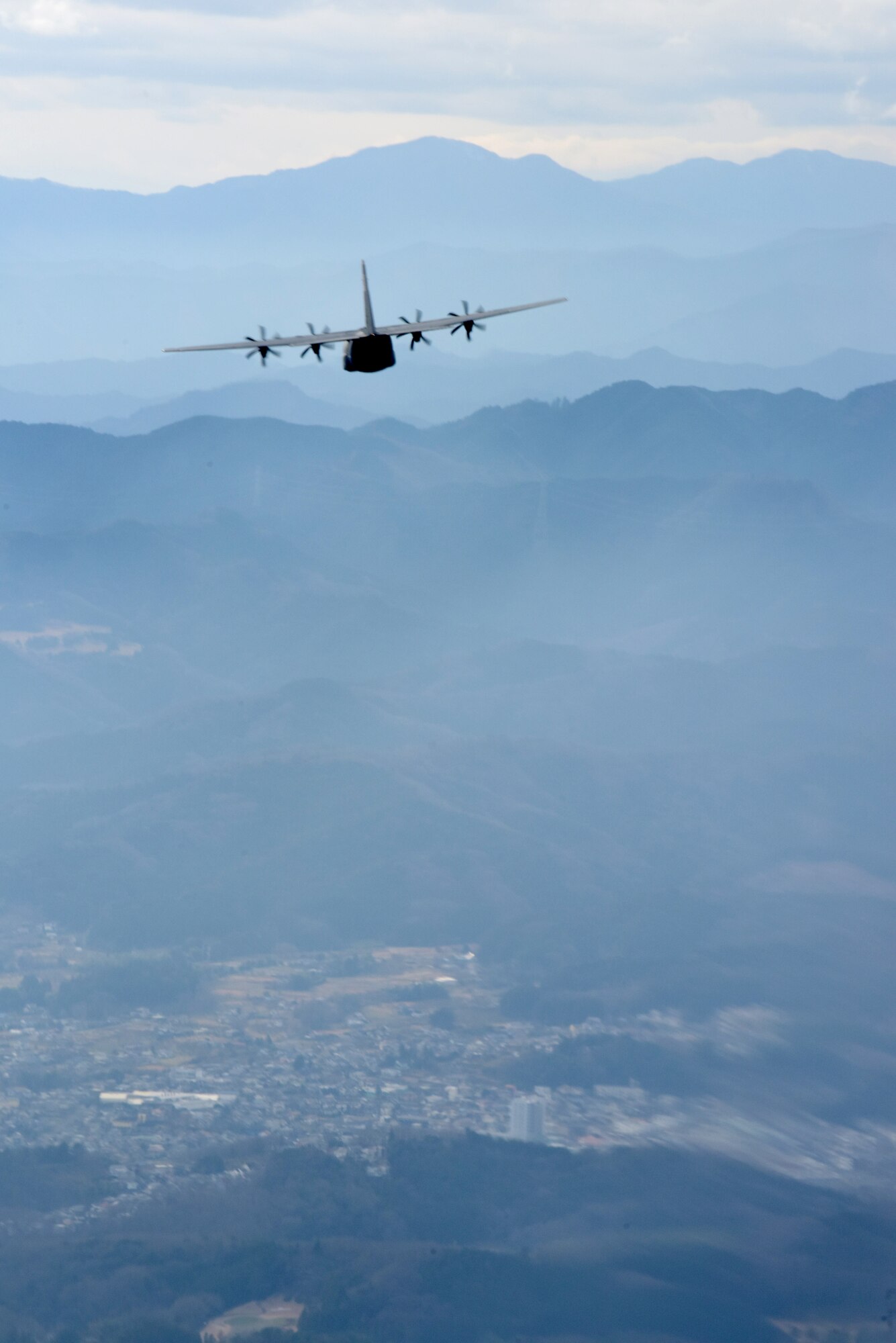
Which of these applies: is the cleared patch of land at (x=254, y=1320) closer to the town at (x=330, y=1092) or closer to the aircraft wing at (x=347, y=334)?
the town at (x=330, y=1092)

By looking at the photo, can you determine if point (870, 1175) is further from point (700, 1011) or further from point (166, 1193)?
point (166, 1193)

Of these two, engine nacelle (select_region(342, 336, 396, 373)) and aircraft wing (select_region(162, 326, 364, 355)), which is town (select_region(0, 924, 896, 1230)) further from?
engine nacelle (select_region(342, 336, 396, 373))

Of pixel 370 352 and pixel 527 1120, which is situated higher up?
pixel 370 352

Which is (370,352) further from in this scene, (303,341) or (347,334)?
(303,341)

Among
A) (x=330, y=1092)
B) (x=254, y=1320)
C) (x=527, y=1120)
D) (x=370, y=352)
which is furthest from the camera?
(x=330, y=1092)

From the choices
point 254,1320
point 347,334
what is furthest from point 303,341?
point 254,1320

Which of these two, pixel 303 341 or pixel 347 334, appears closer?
pixel 347 334

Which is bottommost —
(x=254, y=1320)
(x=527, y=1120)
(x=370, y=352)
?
(x=527, y=1120)
